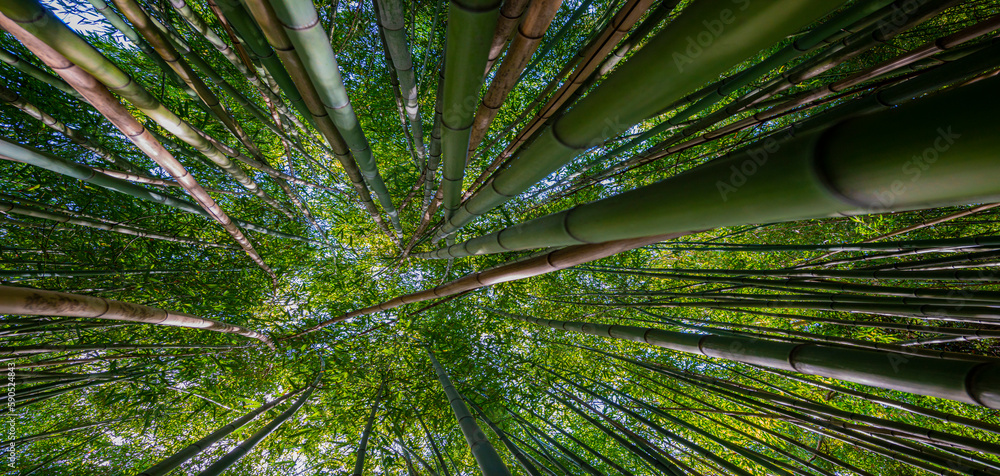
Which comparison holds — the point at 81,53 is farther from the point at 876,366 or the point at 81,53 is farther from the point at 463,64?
the point at 876,366

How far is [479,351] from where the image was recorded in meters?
4.13

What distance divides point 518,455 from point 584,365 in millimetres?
2947

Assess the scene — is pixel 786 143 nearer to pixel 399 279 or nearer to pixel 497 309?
pixel 497 309

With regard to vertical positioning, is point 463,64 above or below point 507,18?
below

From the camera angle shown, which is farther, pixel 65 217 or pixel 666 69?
pixel 65 217

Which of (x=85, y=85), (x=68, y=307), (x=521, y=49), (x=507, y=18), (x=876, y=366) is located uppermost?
(x=507, y=18)

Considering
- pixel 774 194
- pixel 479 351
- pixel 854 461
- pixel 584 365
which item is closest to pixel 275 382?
pixel 479 351

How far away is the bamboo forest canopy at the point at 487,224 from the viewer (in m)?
0.65

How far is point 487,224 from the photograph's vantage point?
4.23 m

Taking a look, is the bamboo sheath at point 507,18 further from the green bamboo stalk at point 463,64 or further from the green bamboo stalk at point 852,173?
the green bamboo stalk at point 852,173

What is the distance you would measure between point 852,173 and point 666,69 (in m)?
0.33

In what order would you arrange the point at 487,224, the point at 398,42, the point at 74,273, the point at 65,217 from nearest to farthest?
the point at 398,42
the point at 65,217
the point at 74,273
the point at 487,224

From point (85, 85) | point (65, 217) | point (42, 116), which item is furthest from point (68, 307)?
point (65, 217)

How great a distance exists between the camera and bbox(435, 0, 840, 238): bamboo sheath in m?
0.52
